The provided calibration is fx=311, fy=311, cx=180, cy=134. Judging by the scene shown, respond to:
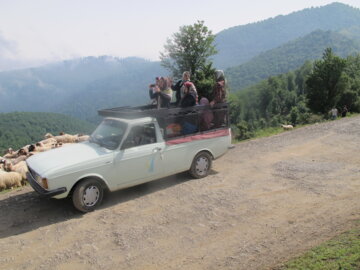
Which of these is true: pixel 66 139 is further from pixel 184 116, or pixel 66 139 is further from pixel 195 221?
pixel 195 221

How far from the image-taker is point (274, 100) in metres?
103

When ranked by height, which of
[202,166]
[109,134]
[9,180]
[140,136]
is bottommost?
[202,166]

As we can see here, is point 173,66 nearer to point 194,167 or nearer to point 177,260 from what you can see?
point 194,167

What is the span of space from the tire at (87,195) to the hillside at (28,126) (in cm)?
8133

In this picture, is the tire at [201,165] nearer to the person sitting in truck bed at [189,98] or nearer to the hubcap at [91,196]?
the person sitting in truck bed at [189,98]

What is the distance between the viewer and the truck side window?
790 centimetres

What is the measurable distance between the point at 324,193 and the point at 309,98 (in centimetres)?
3031

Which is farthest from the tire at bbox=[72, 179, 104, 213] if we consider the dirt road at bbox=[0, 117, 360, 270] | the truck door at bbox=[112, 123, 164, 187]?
the truck door at bbox=[112, 123, 164, 187]

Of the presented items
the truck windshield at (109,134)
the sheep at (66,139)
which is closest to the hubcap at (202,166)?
the truck windshield at (109,134)

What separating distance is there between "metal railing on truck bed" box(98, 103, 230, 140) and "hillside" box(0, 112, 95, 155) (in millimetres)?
81100

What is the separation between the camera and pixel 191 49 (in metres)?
44.1

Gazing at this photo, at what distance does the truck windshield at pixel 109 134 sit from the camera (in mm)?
7953

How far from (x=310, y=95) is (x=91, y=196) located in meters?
33.4

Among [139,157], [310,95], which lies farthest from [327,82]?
[139,157]
